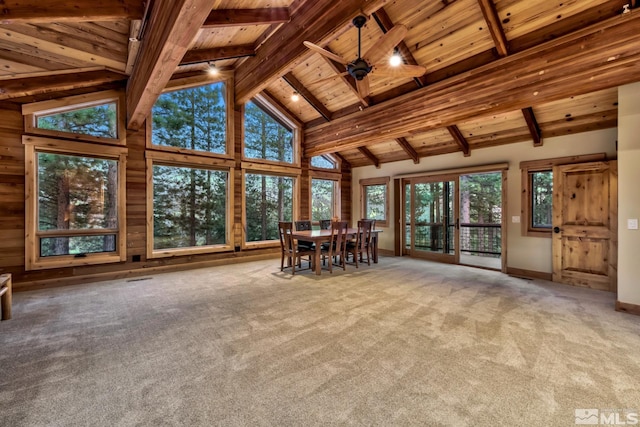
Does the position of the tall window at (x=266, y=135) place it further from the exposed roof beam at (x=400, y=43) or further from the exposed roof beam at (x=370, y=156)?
the exposed roof beam at (x=400, y=43)

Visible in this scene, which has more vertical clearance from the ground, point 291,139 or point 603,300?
point 291,139

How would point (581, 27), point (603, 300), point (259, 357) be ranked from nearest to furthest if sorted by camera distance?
point (259, 357), point (581, 27), point (603, 300)

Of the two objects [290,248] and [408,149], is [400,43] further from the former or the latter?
[290,248]

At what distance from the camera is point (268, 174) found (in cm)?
696

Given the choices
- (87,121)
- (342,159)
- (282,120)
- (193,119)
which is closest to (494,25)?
(282,120)

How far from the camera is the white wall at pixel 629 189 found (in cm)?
323

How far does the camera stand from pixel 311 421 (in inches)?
62.5

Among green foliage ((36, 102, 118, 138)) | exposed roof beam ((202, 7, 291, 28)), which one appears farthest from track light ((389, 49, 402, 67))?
green foliage ((36, 102, 118, 138))

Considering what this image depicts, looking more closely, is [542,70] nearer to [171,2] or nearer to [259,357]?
[171,2]

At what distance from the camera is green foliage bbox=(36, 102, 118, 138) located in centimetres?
445

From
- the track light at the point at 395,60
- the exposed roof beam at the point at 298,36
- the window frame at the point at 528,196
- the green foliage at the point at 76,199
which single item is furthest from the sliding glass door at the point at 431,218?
the green foliage at the point at 76,199

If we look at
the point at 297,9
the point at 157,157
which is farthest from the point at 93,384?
the point at 297,9

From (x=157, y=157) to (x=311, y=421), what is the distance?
17.7ft

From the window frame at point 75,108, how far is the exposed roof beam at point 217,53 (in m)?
1.43
